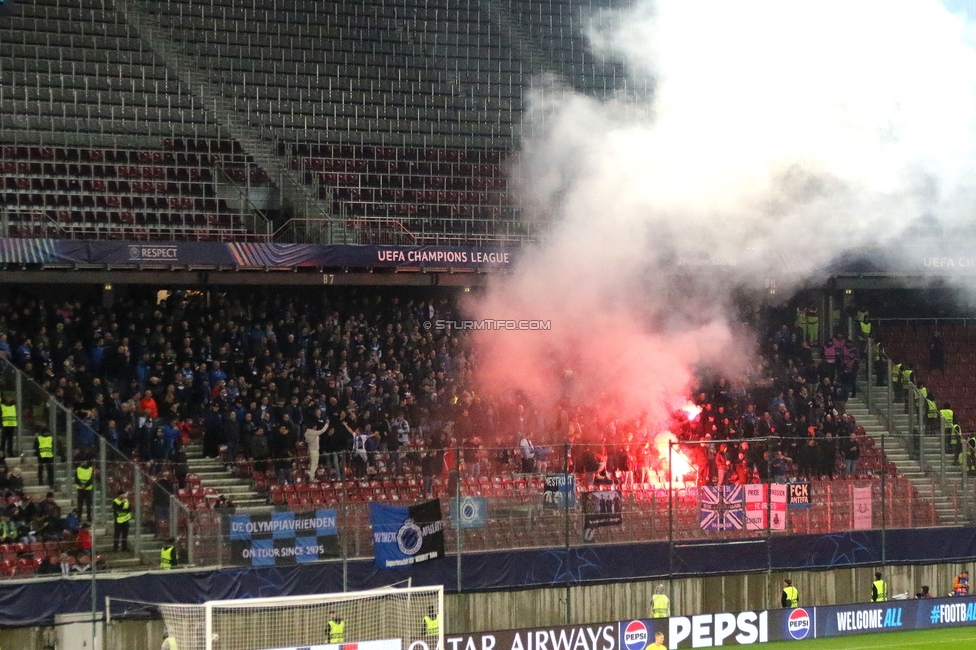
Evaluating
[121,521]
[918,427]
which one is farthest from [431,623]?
[918,427]

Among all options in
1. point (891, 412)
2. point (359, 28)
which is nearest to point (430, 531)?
point (891, 412)

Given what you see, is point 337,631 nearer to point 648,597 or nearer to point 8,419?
point 8,419

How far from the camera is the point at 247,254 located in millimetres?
30219

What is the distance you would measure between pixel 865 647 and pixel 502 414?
343 inches

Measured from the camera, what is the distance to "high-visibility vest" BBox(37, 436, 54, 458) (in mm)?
22672

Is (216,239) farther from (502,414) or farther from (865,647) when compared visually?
(865,647)

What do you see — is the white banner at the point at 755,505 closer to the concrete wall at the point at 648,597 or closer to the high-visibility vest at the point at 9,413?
the concrete wall at the point at 648,597

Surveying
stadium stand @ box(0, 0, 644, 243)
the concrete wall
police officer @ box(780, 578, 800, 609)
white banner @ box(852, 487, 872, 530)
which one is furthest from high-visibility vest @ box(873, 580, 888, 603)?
stadium stand @ box(0, 0, 644, 243)

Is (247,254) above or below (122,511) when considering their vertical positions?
above

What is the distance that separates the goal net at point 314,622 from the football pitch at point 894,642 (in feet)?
22.9

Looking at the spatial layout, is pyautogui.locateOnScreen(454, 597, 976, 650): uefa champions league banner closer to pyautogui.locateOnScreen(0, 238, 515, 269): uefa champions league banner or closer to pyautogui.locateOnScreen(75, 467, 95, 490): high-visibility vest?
pyautogui.locateOnScreen(75, 467, 95, 490): high-visibility vest

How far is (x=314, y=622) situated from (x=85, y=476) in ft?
15.0

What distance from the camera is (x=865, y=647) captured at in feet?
84.1

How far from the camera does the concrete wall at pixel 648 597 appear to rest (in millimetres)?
25203
